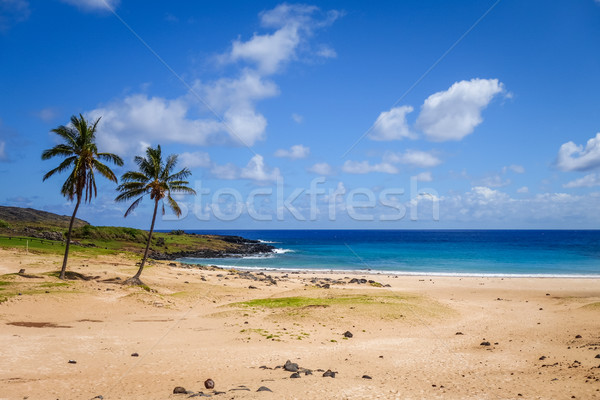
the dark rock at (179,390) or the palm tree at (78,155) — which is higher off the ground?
the palm tree at (78,155)

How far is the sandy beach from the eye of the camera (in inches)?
431

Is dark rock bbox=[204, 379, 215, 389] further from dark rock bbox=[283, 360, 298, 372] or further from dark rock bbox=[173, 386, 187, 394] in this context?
dark rock bbox=[283, 360, 298, 372]

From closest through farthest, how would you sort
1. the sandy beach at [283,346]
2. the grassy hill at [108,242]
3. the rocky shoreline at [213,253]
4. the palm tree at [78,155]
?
the sandy beach at [283,346], the palm tree at [78,155], the grassy hill at [108,242], the rocky shoreline at [213,253]

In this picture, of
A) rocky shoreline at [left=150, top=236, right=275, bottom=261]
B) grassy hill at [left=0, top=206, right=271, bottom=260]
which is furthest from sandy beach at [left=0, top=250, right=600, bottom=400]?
rocky shoreline at [left=150, top=236, right=275, bottom=261]

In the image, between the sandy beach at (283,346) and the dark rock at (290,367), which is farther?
the dark rock at (290,367)

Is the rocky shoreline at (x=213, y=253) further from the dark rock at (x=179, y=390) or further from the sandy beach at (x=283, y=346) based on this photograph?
the dark rock at (x=179, y=390)

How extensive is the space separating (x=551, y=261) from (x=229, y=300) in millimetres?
71460

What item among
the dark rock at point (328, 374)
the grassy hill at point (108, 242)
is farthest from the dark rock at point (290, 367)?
the grassy hill at point (108, 242)

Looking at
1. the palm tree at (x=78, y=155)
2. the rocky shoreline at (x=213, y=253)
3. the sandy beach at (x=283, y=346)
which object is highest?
the palm tree at (x=78, y=155)

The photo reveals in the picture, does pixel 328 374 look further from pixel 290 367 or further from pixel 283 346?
pixel 283 346

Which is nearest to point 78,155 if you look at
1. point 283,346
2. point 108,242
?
point 283,346

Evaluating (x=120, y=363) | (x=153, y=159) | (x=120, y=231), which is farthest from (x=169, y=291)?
(x=120, y=231)

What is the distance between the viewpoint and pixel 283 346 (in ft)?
53.2

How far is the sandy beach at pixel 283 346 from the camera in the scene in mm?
10938
